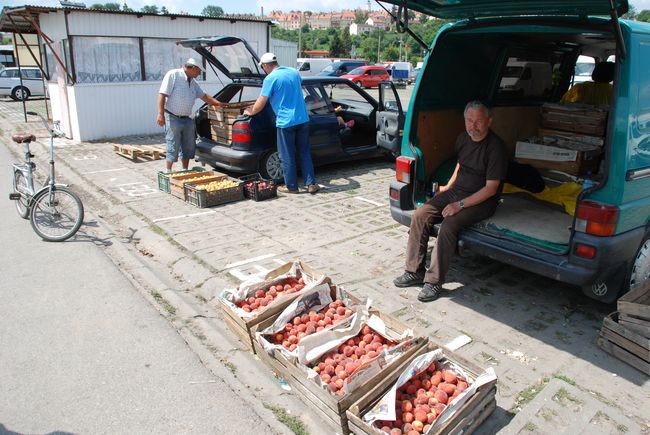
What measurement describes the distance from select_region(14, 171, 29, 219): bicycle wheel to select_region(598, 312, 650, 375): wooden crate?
655 centimetres

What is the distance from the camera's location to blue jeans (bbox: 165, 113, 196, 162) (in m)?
8.11

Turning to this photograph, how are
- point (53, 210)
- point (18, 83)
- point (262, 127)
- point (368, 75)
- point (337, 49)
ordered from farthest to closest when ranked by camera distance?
point (337, 49)
point (368, 75)
point (18, 83)
point (262, 127)
point (53, 210)

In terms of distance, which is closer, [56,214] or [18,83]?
[56,214]

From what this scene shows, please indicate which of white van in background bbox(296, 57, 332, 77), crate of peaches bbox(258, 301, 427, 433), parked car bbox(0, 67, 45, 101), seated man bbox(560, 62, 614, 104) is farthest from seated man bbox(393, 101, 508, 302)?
white van in background bbox(296, 57, 332, 77)

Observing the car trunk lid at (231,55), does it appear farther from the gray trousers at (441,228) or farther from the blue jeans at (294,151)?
the gray trousers at (441,228)

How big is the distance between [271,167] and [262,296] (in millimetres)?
4481

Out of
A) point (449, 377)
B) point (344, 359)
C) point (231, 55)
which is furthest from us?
point (231, 55)

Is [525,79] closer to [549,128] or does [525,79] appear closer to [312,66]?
[549,128]

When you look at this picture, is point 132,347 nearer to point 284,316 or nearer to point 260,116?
point 284,316

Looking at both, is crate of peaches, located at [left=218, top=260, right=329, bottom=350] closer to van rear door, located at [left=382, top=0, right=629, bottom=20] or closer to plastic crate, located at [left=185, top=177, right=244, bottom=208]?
van rear door, located at [left=382, top=0, right=629, bottom=20]

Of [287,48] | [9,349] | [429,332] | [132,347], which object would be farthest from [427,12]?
[287,48]

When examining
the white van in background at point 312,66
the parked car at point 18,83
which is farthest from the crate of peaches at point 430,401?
the white van in background at point 312,66

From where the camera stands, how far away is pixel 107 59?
1280cm

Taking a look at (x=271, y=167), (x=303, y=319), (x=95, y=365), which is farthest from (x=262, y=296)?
(x=271, y=167)
